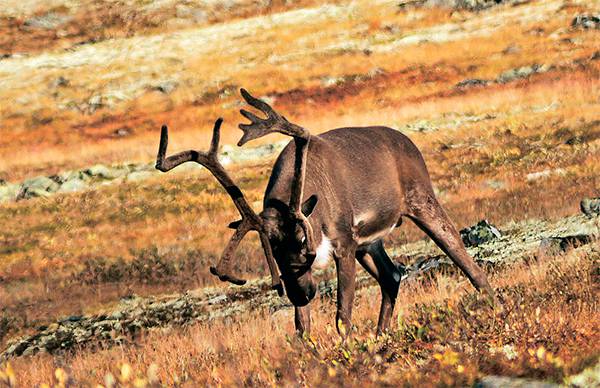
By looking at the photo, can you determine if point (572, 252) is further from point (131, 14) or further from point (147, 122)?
point (131, 14)

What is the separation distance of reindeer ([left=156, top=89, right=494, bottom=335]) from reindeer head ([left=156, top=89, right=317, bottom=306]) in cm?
1

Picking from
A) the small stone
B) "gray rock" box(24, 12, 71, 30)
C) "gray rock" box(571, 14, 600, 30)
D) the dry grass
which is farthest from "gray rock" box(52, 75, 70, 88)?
the dry grass

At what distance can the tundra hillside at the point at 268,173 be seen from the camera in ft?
28.6

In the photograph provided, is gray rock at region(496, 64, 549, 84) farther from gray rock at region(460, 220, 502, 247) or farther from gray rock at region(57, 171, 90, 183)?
gray rock at region(460, 220, 502, 247)

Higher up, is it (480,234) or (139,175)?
(480,234)

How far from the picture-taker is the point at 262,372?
28.5ft

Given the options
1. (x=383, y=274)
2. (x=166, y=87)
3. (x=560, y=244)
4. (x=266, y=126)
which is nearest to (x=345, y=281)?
(x=266, y=126)

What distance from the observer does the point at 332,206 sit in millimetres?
11672

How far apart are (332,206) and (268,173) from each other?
28986 millimetres

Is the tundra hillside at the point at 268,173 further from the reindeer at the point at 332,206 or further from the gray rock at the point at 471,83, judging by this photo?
the reindeer at the point at 332,206

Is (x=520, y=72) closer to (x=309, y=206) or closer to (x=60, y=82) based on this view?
→ (x=60, y=82)

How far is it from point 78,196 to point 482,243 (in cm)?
2404

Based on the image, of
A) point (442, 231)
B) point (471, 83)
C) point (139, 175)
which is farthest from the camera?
point (471, 83)

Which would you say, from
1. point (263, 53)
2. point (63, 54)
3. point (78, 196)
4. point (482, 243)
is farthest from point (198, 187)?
point (63, 54)
